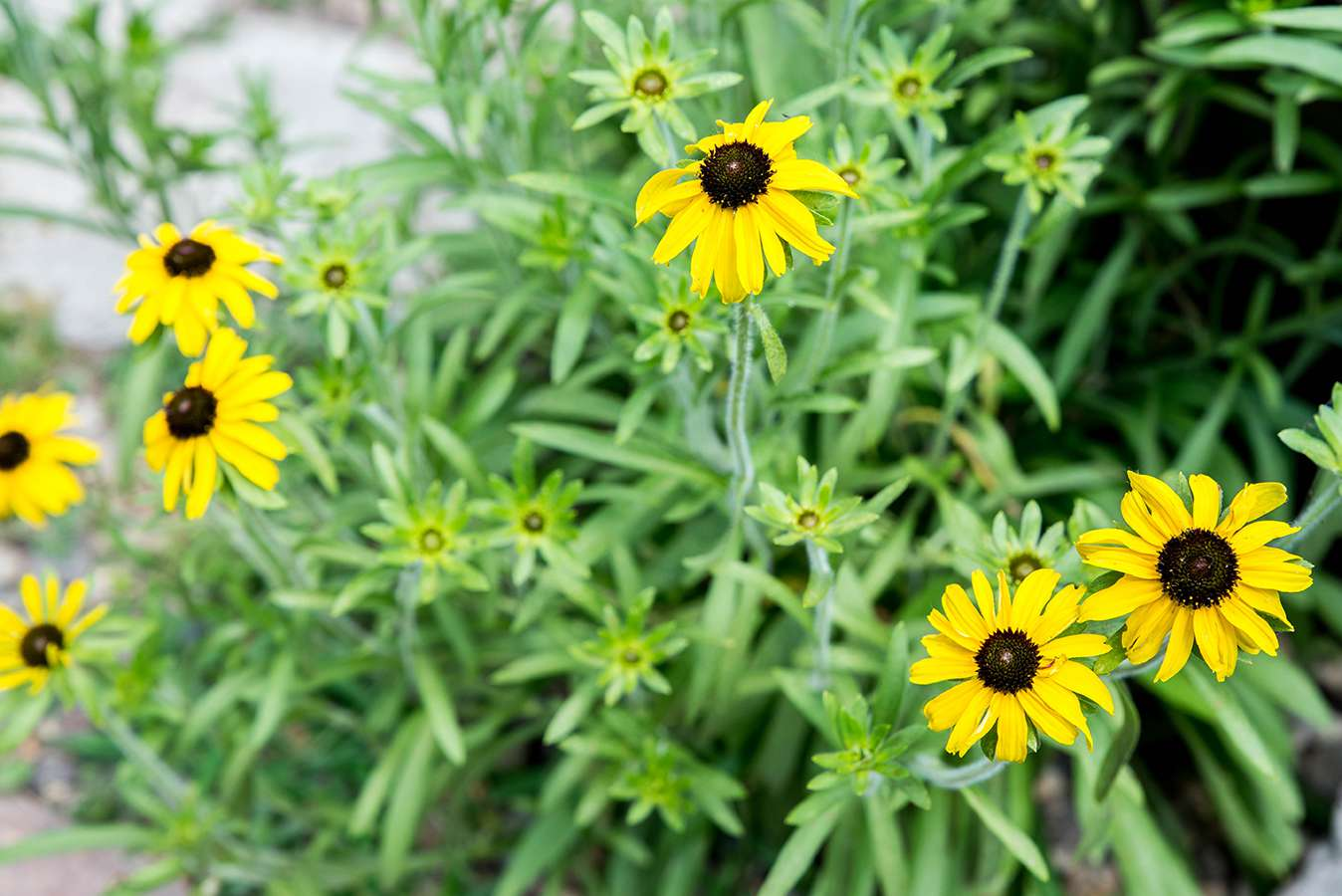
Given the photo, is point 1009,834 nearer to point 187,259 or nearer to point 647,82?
point 647,82

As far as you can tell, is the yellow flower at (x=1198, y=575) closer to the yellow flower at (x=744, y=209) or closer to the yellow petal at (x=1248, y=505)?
the yellow petal at (x=1248, y=505)

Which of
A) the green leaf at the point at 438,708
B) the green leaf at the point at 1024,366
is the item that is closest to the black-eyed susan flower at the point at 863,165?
the green leaf at the point at 1024,366

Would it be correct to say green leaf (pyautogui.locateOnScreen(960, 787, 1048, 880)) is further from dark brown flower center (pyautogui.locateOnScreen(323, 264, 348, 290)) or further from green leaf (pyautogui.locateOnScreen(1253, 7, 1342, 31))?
green leaf (pyautogui.locateOnScreen(1253, 7, 1342, 31))

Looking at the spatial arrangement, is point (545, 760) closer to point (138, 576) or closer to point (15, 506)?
point (138, 576)

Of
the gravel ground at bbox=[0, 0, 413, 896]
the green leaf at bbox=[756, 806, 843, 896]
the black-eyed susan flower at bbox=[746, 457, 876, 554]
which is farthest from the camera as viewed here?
the gravel ground at bbox=[0, 0, 413, 896]

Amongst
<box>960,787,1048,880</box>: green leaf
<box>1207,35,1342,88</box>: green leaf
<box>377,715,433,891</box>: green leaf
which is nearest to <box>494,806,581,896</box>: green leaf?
<box>377,715,433,891</box>: green leaf

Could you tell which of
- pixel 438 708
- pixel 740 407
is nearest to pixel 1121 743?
pixel 740 407

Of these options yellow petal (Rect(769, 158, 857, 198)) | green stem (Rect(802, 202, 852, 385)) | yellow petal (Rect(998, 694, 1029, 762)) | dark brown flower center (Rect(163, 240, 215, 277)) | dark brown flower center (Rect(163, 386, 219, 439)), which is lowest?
yellow petal (Rect(998, 694, 1029, 762))
